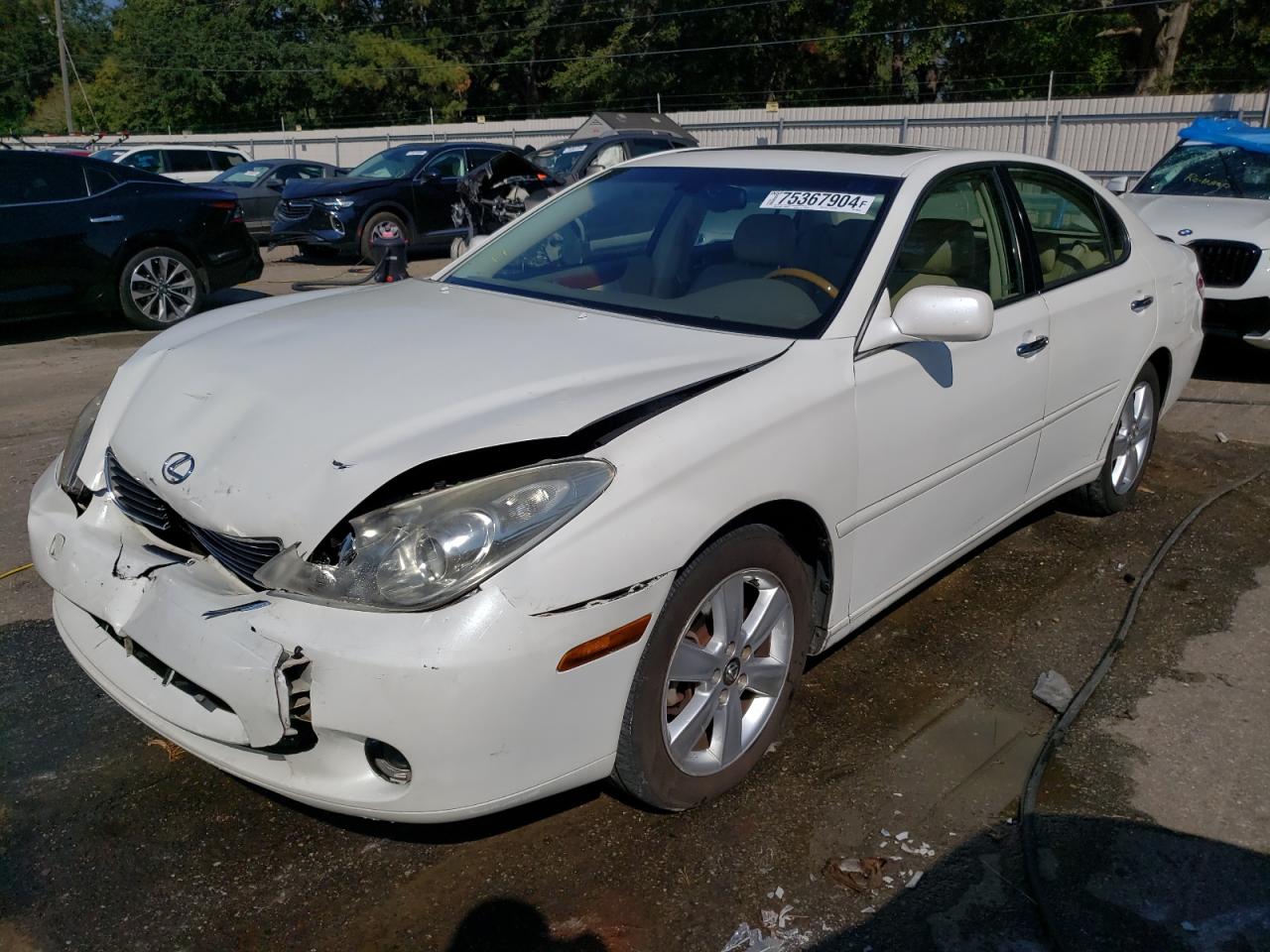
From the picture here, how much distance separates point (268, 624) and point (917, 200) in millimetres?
2349

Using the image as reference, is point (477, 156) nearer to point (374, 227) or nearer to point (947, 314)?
point (374, 227)

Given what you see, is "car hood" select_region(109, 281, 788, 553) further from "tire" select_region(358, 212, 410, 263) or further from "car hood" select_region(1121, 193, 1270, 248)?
"tire" select_region(358, 212, 410, 263)

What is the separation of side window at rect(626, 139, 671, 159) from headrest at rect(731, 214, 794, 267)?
14388 mm

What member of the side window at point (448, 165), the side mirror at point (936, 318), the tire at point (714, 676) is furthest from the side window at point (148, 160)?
the tire at point (714, 676)

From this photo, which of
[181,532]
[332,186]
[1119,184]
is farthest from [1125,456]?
[332,186]

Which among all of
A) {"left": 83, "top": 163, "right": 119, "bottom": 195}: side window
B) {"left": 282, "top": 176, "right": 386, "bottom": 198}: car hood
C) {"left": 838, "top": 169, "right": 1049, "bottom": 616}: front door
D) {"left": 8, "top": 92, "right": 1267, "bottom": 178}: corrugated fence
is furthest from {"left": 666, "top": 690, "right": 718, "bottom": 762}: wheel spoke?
{"left": 8, "top": 92, "right": 1267, "bottom": 178}: corrugated fence

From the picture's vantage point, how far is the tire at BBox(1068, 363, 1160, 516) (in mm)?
4676

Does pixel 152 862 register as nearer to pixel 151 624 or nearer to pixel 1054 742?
pixel 151 624

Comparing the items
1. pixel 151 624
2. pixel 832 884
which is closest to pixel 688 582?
pixel 832 884

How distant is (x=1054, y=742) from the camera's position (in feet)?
10.3

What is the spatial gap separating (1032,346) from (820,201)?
2.99 feet

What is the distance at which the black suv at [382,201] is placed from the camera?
13930mm

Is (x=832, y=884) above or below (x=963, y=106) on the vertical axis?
below

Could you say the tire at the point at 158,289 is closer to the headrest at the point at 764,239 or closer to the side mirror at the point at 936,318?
the headrest at the point at 764,239
